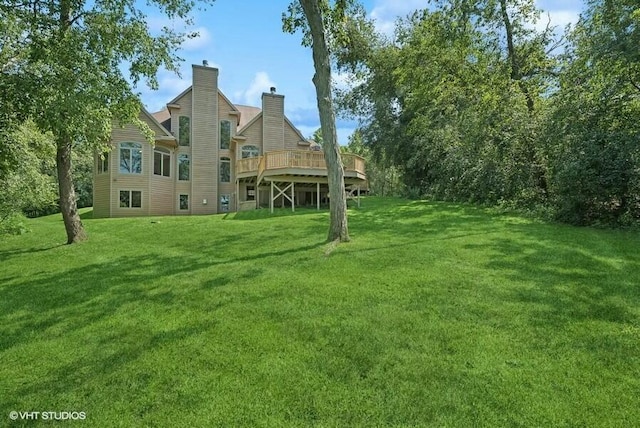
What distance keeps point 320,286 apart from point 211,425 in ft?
10.1

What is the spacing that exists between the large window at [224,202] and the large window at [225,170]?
3.21 feet

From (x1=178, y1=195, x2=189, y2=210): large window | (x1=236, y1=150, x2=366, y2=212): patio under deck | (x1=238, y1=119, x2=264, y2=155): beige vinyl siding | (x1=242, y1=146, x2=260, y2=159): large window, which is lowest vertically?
(x1=178, y1=195, x2=189, y2=210): large window

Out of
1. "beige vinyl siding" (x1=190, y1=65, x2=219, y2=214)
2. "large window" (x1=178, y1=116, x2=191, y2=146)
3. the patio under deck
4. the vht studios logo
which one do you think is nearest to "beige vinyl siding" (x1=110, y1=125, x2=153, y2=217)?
"large window" (x1=178, y1=116, x2=191, y2=146)

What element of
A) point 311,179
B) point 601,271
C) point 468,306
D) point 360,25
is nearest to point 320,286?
point 468,306

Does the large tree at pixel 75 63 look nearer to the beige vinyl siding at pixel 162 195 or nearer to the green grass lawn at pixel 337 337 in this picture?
the green grass lawn at pixel 337 337

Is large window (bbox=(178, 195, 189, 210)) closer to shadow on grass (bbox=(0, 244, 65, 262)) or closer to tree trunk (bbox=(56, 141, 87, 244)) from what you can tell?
tree trunk (bbox=(56, 141, 87, 244))

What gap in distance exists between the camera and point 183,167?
23.0m

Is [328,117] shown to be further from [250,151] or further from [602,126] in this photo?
[250,151]

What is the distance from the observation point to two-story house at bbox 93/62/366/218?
2067 cm

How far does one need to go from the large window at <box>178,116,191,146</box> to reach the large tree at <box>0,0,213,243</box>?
36.9 feet

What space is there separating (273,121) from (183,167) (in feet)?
19.6

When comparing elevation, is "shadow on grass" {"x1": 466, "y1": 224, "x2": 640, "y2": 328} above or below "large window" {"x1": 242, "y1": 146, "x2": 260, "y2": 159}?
below

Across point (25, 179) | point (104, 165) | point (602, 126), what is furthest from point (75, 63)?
point (104, 165)

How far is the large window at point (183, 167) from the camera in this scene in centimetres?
2291
